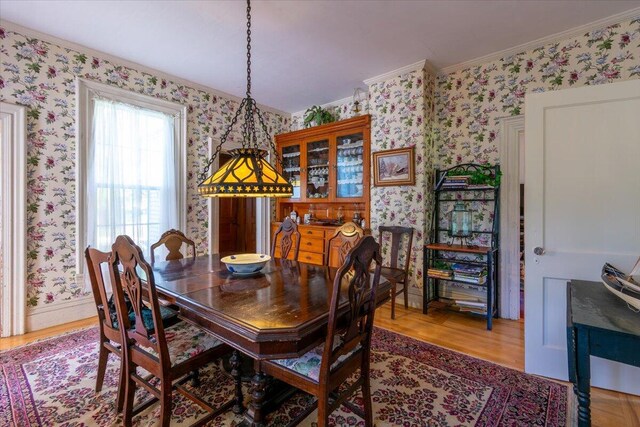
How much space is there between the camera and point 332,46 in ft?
9.61

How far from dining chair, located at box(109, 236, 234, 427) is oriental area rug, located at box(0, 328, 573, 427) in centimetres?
25

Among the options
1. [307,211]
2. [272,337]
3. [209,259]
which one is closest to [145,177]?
[209,259]

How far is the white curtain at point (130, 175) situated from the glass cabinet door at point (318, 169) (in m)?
1.91

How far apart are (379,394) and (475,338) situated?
1.33 m

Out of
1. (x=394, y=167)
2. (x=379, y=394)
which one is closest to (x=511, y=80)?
(x=394, y=167)

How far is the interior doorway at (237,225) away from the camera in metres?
5.11

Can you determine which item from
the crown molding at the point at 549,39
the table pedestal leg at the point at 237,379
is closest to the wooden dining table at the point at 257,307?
the table pedestal leg at the point at 237,379

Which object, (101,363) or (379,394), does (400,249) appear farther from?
(101,363)

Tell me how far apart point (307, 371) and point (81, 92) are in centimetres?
350

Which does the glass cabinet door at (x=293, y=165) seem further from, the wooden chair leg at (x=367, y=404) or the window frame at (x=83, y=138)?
the wooden chair leg at (x=367, y=404)

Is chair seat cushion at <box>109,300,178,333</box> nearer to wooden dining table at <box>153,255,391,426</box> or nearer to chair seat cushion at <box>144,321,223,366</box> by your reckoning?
chair seat cushion at <box>144,321,223,366</box>

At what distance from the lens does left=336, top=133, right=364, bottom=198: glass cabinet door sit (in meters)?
4.05

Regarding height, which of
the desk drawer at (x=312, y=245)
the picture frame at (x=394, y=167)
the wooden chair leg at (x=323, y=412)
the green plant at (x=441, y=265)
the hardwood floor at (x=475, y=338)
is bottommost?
the hardwood floor at (x=475, y=338)

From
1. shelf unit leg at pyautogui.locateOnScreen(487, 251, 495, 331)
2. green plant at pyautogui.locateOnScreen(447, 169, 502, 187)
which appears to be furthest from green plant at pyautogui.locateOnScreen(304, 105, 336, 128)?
shelf unit leg at pyautogui.locateOnScreen(487, 251, 495, 331)
